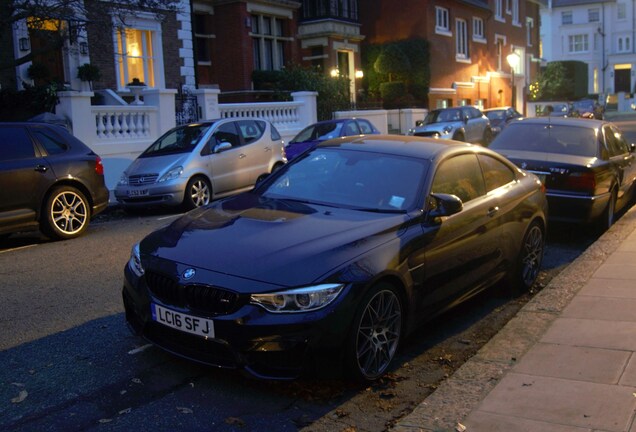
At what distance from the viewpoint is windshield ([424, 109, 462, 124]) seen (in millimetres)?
25000

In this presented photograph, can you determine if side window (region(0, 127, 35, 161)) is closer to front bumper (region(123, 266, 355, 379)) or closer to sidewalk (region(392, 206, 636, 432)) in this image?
front bumper (region(123, 266, 355, 379))

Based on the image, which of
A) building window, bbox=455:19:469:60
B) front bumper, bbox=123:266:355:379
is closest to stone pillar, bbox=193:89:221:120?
front bumper, bbox=123:266:355:379

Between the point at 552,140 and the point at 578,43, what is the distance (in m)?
70.8

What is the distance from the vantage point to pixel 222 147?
42.6ft

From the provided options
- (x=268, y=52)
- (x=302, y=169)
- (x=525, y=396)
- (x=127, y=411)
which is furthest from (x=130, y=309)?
(x=268, y=52)

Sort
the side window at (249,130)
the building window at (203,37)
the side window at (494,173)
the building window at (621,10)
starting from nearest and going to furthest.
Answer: the side window at (494,173) → the side window at (249,130) → the building window at (203,37) → the building window at (621,10)

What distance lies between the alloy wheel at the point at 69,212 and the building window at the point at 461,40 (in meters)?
31.4

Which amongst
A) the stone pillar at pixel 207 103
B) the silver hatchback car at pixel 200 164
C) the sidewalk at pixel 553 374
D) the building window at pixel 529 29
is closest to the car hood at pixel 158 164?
the silver hatchback car at pixel 200 164

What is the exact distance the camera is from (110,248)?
354 inches

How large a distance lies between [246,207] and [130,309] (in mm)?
1195

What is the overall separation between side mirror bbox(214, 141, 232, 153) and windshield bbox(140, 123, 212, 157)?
14.7 inches

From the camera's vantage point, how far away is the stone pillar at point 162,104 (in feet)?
54.3

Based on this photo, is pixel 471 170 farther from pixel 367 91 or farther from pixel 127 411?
pixel 367 91

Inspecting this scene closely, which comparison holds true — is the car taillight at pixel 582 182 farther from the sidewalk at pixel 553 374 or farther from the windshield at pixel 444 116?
the windshield at pixel 444 116
